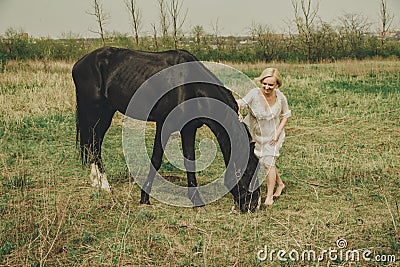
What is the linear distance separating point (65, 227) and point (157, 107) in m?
1.80

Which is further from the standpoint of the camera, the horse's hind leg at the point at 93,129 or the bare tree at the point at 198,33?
the bare tree at the point at 198,33

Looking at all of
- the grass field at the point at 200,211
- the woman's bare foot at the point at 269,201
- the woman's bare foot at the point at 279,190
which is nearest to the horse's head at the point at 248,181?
the grass field at the point at 200,211

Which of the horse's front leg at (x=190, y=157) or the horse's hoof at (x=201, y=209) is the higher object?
the horse's front leg at (x=190, y=157)

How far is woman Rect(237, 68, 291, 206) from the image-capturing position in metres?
4.87

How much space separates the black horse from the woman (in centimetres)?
30

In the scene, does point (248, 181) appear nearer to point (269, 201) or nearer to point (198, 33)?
A: point (269, 201)

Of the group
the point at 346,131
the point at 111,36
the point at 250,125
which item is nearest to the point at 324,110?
the point at 346,131

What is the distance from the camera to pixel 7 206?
4.28 metres

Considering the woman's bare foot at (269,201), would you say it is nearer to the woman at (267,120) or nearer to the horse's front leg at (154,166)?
the woman at (267,120)
